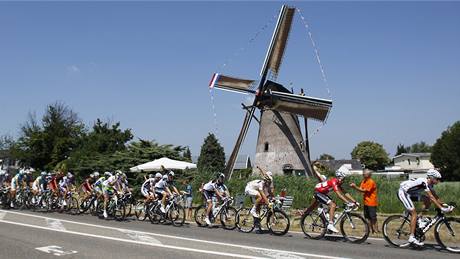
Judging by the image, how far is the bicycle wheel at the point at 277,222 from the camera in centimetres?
1340

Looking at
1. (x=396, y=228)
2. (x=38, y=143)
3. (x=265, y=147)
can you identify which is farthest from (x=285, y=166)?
(x=38, y=143)

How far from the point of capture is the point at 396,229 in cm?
1117

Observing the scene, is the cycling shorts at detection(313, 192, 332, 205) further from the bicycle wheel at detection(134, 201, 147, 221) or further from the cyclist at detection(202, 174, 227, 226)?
the bicycle wheel at detection(134, 201, 147, 221)

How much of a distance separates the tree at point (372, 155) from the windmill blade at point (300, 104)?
8516 cm

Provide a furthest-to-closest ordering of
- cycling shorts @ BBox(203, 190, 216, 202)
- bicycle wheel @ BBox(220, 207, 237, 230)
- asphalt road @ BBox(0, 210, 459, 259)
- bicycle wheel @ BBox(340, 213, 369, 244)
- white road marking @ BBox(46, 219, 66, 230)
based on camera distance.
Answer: cycling shorts @ BBox(203, 190, 216, 202), bicycle wheel @ BBox(220, 207, 237, 230), white road marking @ BBox(46, 219, 66, 230), bicycle wheel @ BBox(340, 213, 369, 244), asphalt road @ BBox(0, 210, 459, 259)

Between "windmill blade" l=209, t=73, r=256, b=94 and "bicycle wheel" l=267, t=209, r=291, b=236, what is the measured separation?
21.8 meters

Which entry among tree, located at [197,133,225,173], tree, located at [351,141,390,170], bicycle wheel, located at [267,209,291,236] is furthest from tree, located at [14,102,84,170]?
tree, located at [351,141,390,170]

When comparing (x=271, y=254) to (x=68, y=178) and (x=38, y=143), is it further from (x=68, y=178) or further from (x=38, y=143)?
(x=38, y=143)

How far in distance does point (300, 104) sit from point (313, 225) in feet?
69.1

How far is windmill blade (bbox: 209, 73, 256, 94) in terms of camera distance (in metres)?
35.2

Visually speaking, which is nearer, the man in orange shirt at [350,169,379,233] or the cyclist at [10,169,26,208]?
the man in orange shirt at [350,169,379,233]

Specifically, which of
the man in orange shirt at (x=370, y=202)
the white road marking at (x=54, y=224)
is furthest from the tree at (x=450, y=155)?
the white road marking at (x=54, y=224)

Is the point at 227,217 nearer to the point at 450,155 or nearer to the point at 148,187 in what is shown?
the point at 148,187

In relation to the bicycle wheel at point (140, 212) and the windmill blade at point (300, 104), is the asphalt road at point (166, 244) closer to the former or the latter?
the bicycle wheel at point (140, 212)
